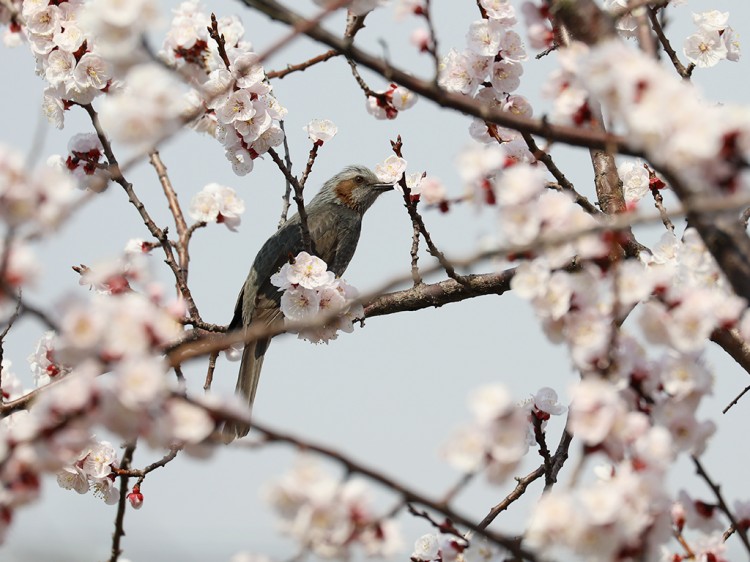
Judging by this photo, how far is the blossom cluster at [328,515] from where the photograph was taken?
1544 millimetres

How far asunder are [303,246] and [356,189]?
235 cm

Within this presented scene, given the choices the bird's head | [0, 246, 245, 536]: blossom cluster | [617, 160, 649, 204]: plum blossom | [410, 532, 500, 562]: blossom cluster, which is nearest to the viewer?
[0, 246, 245, 536]: blossom cluster

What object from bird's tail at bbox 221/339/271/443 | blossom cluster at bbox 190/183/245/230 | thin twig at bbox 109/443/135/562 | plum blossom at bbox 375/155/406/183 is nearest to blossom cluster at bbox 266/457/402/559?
thin twig at bbox 109/443/135/562

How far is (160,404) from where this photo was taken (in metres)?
1.49

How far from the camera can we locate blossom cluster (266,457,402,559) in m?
1.54

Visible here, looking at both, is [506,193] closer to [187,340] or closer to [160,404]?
[160,404]

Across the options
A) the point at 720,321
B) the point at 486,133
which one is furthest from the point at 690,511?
the point at 486,133

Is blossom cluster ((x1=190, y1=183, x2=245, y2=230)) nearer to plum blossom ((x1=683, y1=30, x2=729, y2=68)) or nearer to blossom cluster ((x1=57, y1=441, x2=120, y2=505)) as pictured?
blossom cluster ((x1=57, y1=441, x2=120, y2=505))

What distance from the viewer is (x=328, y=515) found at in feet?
5.16

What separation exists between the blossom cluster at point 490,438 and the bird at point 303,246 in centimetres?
339

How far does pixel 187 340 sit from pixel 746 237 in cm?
286

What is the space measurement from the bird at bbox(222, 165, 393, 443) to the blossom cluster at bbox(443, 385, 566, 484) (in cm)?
339

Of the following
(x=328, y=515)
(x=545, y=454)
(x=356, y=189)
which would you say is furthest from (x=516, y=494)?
(x=356, y=189)

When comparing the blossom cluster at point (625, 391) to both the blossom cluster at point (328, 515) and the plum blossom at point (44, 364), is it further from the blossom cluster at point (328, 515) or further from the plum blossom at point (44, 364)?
the plum blossom at point (44, 364)
